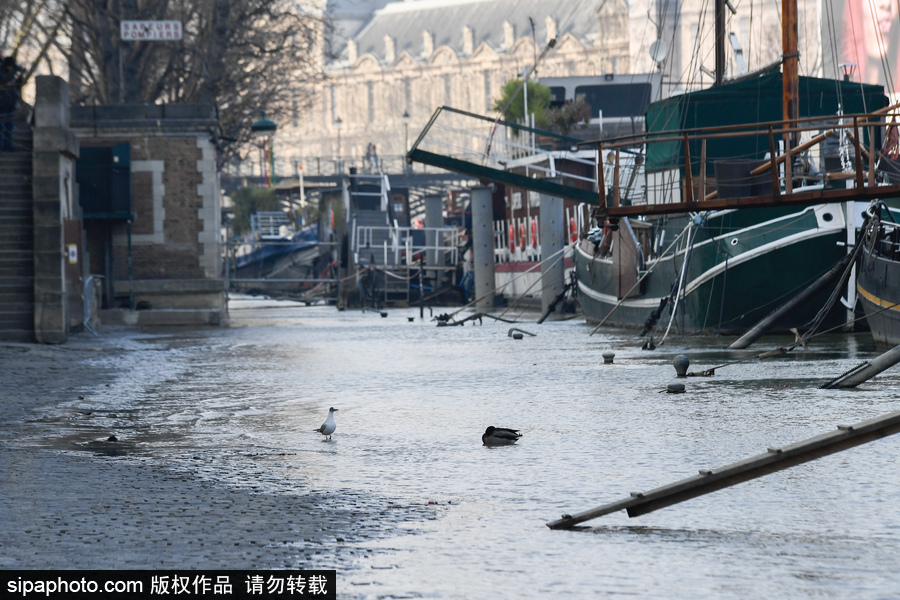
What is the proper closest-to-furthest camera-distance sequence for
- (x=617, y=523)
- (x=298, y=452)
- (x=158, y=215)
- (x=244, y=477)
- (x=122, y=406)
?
(x=617, y=523) < (x=244, y=477) < (x=298, y=452) < (x=122, y=406) < (x=158, y=215)

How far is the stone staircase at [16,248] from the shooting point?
71.6ft

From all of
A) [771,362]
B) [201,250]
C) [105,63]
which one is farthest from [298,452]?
[105,63]

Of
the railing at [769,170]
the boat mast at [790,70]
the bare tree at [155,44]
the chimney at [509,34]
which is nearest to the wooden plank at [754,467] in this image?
the railing at [769,170]

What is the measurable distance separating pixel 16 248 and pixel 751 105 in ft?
42.5

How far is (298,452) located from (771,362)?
848 cm

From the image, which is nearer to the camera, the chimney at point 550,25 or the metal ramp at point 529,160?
the metal ramp at point 529,160

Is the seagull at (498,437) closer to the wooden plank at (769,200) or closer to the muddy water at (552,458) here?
the muddy water at (552,458)

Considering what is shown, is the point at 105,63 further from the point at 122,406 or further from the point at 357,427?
the point at 357,427

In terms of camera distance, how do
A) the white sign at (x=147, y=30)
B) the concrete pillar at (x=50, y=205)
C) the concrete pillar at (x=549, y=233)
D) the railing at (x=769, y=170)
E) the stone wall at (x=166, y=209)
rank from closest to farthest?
the railing at (x=769, y=170) → the concrete pillar at (x=50, y=205) → the white sign at (x=147, y=30) → the stone wall at (x=166, y=209) → the concrete pillar at (x=549, y=233)

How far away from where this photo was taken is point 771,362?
16500 millimetres

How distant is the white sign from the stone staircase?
267 inches

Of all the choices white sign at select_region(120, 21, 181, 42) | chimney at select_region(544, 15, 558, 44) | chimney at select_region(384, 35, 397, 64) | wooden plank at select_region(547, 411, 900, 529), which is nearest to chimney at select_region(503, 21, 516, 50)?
chimney at select_region(544, 15, 558, 44)

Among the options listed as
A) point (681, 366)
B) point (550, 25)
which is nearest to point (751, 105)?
point (681, 366)

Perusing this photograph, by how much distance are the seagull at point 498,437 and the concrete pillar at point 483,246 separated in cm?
3074
